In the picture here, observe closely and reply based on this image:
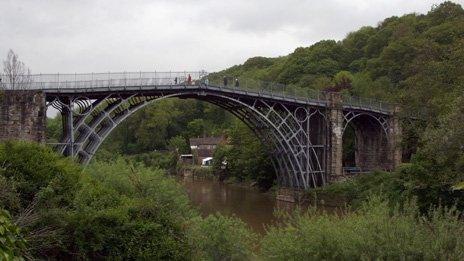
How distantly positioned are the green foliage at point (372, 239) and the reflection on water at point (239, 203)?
1565 cm

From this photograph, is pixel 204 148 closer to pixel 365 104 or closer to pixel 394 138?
pixel 394 138

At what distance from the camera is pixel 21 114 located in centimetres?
2695

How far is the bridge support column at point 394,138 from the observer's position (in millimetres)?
46250

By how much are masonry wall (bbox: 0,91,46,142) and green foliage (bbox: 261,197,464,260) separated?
18192mm

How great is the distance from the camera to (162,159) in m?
78.1

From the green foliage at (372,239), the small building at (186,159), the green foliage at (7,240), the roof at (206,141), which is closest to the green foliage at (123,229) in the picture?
the green foliage at (372,239)

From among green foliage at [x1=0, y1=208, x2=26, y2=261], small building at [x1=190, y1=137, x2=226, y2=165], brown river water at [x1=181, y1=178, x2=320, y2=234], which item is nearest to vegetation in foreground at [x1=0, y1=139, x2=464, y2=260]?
green foliage at [x1=0, y1=208, x2=26, y2=261]

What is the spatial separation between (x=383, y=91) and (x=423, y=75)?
1671 cm

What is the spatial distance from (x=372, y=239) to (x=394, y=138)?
1443 inches

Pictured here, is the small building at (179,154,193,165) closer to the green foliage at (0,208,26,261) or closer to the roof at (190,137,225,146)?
the roof at (190,137,225,146)

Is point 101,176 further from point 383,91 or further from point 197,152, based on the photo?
point 197,152

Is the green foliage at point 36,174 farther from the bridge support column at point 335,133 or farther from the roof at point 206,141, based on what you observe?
the roof at point 206,141

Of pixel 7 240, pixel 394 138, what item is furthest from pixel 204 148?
pixel 7 240

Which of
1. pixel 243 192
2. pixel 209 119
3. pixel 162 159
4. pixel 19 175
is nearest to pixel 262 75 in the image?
pixel 209 119
